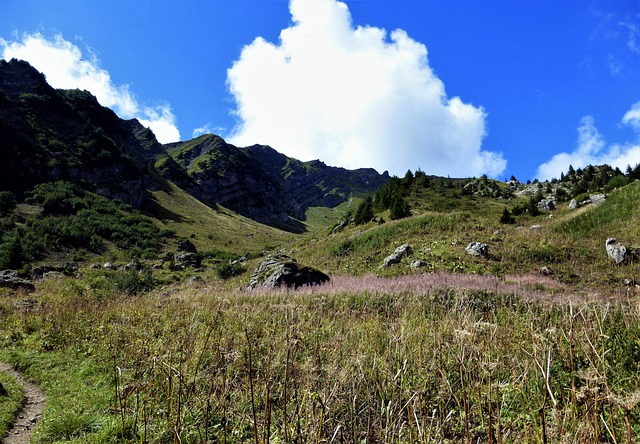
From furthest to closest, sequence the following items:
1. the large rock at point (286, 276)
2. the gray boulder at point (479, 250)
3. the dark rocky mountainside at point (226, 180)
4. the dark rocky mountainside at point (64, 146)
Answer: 1. the dark rocky mountainside at point (226, 180)
2. the dark rocky mountainside at point (64, 146)
3. the gray boulder at point (479, 250)
4. the large rock at point (286, 276)

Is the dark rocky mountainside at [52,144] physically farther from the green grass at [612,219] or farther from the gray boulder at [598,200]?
the gray boulder at [598,200]

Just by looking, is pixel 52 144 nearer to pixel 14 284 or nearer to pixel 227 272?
pixel 14 284

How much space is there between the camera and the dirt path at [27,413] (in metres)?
4.86

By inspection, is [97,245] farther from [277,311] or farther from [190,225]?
[277,311]

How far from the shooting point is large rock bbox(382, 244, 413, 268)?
64.2 feet

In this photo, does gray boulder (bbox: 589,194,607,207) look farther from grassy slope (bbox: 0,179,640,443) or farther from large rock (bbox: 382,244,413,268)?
large rock (bbox: 382,244,413,268)

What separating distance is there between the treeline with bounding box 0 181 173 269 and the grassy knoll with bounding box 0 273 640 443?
30.7m

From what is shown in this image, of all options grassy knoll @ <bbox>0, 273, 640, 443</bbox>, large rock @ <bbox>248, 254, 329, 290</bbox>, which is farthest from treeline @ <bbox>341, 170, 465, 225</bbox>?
grassy knoll @ <bbox>0, 273, 640, 443</bbox>

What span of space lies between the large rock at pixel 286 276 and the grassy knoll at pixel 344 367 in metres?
3.47

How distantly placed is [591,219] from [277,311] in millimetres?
23765

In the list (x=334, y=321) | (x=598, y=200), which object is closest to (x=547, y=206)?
(x=598, y=200)

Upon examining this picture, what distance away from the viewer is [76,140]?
77750 millimetres

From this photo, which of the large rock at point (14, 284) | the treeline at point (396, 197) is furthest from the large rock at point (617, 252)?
the large rock at point (14, 284)

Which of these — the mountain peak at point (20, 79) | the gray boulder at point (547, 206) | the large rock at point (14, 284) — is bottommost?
the large rock at point (14, 284)
